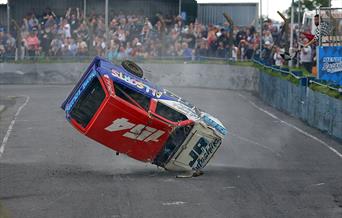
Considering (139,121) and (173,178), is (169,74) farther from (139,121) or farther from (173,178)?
(139,121)

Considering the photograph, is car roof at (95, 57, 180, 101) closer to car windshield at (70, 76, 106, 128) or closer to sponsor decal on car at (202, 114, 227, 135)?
car windshield at (70, 76, 106, 128)

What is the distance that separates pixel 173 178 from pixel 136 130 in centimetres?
111

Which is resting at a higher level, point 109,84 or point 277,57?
point 109,84

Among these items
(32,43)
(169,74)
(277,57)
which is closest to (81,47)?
(32,43)

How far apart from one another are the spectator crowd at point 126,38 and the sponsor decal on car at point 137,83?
2107cm

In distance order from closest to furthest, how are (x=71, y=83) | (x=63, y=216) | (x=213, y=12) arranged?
(x=63, y=216) → (x=71, y=83) → (x=213, y=12)

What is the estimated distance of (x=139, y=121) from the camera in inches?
543

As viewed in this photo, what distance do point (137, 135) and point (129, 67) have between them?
1576 millimetres

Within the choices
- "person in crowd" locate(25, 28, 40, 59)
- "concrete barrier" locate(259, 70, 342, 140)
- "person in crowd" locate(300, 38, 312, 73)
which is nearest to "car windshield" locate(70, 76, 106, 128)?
"concrete barrier" locate(259, 70, 342, 140)

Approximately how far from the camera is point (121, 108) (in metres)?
13.6

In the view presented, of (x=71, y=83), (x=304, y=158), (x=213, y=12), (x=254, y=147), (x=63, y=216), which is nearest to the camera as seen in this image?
(x=63, y=216)

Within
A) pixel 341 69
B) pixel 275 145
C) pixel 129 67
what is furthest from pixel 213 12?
pixel 129 67

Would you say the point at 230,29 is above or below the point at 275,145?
above

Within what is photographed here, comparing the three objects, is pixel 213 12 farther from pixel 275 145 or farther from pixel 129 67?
pixel 129 67
